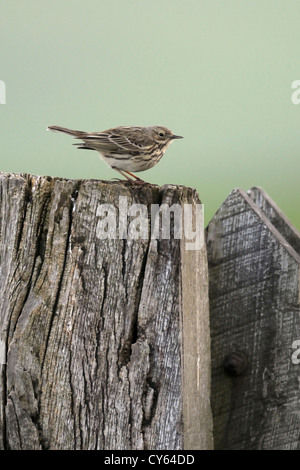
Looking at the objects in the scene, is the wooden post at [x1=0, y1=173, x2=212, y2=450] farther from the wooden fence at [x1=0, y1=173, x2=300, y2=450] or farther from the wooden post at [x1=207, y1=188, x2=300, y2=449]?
the wooden post at [x1=207, y1=188, x2=300, y2=449]

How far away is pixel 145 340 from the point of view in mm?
3154

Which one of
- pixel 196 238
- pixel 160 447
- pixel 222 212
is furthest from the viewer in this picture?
pixel 222 212

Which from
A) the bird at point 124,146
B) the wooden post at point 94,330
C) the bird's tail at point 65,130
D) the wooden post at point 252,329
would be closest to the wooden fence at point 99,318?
the wooden post at point 94,330

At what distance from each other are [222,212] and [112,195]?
2.67ft

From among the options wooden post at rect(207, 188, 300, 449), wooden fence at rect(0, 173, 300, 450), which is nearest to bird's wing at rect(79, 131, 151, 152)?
wooden post at rect(207, 188, 300, 449)

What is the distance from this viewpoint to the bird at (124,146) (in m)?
5.53

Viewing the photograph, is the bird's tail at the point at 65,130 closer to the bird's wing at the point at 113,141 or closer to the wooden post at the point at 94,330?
the bird's wing at the point at 113,141

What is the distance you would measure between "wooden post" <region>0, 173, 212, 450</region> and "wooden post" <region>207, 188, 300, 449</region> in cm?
48

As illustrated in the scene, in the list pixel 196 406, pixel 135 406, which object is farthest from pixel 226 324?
pixel 135 406

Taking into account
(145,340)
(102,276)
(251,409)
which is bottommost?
(251,409)

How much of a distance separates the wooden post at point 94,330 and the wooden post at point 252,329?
48cm

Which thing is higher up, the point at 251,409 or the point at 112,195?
the point at 112,195

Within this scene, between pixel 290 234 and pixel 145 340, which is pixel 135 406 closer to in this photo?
pixel 145 340

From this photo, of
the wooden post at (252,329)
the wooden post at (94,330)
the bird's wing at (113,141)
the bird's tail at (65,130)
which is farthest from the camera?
the bird's wing at (113,141)
